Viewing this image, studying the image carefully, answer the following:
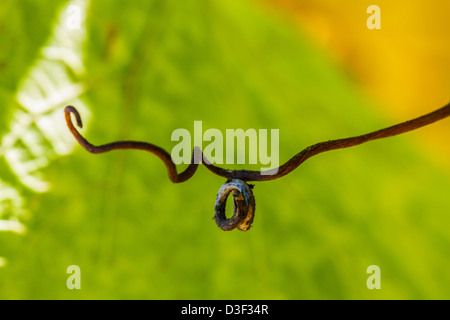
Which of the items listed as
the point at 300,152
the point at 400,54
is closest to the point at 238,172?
the point at 300,152

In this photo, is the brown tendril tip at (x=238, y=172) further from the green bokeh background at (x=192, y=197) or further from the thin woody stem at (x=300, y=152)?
the green bokeh background at (x=192, y=197)

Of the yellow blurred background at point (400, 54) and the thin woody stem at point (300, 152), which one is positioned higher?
the yellow blurred background at point (400, 54)

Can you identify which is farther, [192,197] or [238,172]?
[192,197]

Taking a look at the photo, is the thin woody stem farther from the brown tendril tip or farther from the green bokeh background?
the green bokeh background

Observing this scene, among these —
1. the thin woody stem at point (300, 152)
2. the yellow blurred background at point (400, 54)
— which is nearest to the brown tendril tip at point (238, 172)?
the thin woody stem at point (300, 152)

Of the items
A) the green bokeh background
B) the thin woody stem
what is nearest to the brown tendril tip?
the thin woody stem

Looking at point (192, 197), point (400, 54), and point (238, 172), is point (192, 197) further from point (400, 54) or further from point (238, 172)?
point (400, 54)

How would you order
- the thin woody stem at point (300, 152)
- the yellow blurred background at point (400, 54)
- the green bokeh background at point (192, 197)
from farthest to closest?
the yellow blurred background at point (400, 54) → the green bokeh background at point (192, 197) → the thin woody stem at point (300, 152)
